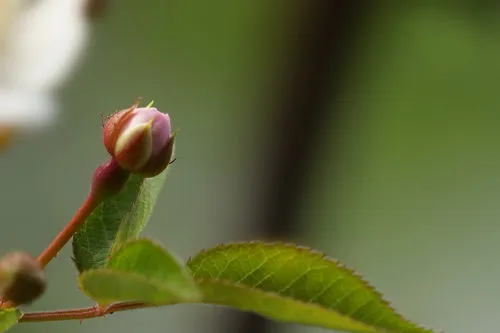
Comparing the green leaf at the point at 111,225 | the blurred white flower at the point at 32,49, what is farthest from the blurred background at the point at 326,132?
the green leaf at the point at 111,225

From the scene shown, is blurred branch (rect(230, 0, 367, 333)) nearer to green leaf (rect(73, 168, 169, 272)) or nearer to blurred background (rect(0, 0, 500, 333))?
blurred background (rect(0, 0, 500, 333))

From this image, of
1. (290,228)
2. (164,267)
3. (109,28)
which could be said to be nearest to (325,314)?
(164,267)

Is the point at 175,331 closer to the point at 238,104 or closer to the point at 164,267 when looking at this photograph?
the point at 238,104

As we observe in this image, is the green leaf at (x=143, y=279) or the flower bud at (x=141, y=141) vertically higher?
the flower bud at (x=141, y=141)

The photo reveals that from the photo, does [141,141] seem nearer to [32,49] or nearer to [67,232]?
[67,232]

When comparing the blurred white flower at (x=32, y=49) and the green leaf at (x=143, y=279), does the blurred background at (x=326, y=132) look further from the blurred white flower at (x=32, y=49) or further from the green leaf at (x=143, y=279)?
the green leaf at (x=143, y=279)

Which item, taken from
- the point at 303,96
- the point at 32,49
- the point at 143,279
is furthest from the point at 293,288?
the point at 303,96

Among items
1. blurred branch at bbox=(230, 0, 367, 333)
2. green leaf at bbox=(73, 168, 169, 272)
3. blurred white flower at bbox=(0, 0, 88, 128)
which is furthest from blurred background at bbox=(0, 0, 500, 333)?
green leaf at bbox=(73, 168, 169, 272)
